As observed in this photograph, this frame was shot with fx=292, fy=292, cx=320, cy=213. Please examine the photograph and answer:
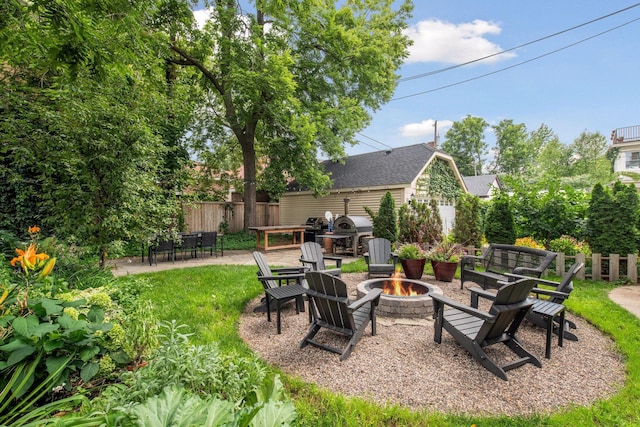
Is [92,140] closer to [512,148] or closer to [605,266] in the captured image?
[605,266]

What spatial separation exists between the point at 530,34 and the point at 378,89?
6.22 m

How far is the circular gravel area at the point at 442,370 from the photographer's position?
7.63ft

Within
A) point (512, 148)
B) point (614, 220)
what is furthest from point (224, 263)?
point (512, 148)

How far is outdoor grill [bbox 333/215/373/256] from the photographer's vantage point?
1009 cm

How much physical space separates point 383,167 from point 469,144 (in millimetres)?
27868

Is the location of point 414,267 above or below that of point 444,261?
below

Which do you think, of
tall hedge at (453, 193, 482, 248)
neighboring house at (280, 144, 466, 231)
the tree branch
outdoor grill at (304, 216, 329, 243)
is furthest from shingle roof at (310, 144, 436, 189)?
the tree branch

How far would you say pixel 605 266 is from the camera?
6344mm

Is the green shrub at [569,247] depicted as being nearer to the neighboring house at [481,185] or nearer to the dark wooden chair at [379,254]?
the dark wooden chair at [379,254]

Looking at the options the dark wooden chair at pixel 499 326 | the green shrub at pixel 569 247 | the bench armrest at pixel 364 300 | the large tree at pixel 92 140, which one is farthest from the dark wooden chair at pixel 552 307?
the large tree at pixel 92 140

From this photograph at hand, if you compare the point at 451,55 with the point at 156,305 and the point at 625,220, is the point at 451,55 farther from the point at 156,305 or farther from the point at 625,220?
the point at 156,305

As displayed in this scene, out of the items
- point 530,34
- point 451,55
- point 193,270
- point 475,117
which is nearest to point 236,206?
point 193,270

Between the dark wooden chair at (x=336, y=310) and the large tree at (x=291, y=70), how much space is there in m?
8.82

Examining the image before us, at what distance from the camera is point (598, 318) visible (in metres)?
3.96
